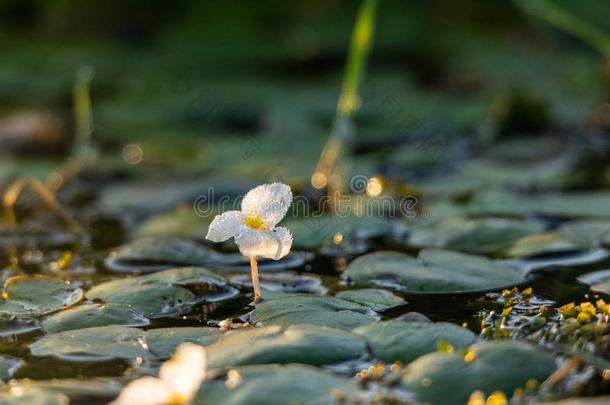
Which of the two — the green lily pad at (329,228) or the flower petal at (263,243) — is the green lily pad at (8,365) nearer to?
the flower petal at (263,243)

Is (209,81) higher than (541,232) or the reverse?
higher

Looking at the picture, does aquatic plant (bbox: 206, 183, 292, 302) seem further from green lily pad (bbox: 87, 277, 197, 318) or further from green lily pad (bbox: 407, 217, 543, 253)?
green lily pad (bbox: 407, 217, 543, 253)

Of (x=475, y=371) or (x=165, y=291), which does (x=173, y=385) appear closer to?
(x=475, y=371)

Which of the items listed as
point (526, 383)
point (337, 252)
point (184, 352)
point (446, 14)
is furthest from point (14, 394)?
point (446, 14)

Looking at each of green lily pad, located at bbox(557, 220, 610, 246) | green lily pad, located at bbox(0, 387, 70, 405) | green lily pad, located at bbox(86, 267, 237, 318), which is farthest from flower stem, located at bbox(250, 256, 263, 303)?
green lily pad, located at bbox(557, 220, 610, 246)

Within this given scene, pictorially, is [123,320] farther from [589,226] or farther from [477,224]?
[589,226]

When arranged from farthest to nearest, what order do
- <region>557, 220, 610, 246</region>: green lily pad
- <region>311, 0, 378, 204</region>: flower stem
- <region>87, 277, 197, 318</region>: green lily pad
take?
<region>311, 0, 378, 204</region>: flower stem, <region>557, 220, 610, 246</region>: green lily pad, <region>87, 277, 197, 318</region>: green lily pad
